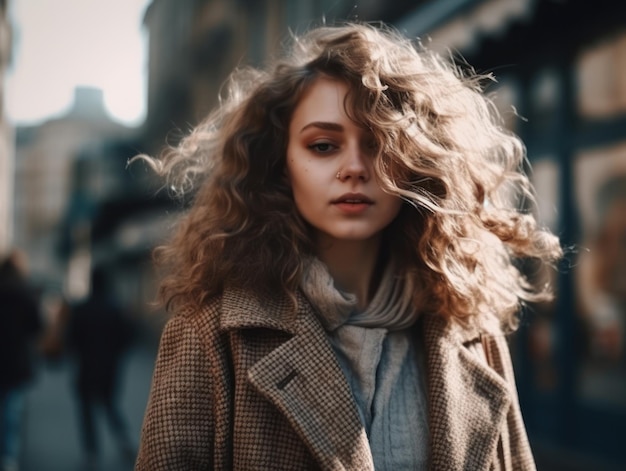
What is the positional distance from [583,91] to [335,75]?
187 inches

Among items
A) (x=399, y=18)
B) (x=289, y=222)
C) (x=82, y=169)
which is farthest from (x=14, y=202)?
(x=289, y=222)

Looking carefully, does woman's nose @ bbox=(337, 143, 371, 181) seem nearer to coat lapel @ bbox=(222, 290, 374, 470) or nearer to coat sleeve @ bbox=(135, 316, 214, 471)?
coat lapel @ bbox=(222, 290, 374, 470)

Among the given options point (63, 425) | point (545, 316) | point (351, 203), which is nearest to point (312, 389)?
point (351, 203)

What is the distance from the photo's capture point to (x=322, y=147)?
1.93 metres

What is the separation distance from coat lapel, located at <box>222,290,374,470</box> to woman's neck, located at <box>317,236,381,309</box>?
0.58 feet

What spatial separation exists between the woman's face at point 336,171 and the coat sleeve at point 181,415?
1.51 feet

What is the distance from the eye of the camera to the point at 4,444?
6387 millimetres

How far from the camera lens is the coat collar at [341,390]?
5.78 feet

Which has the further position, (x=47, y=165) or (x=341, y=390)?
(x=47, y=165)

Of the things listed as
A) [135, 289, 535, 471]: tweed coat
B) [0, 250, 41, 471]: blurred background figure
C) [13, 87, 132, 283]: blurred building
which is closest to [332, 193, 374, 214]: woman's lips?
[135, 289, 535, 471]: tweed coat

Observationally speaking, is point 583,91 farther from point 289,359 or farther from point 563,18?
point 289,359

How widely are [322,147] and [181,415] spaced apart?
761 mm

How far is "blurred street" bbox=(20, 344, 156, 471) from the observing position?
21.7 feet

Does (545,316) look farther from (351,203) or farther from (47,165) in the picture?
(47,165)
